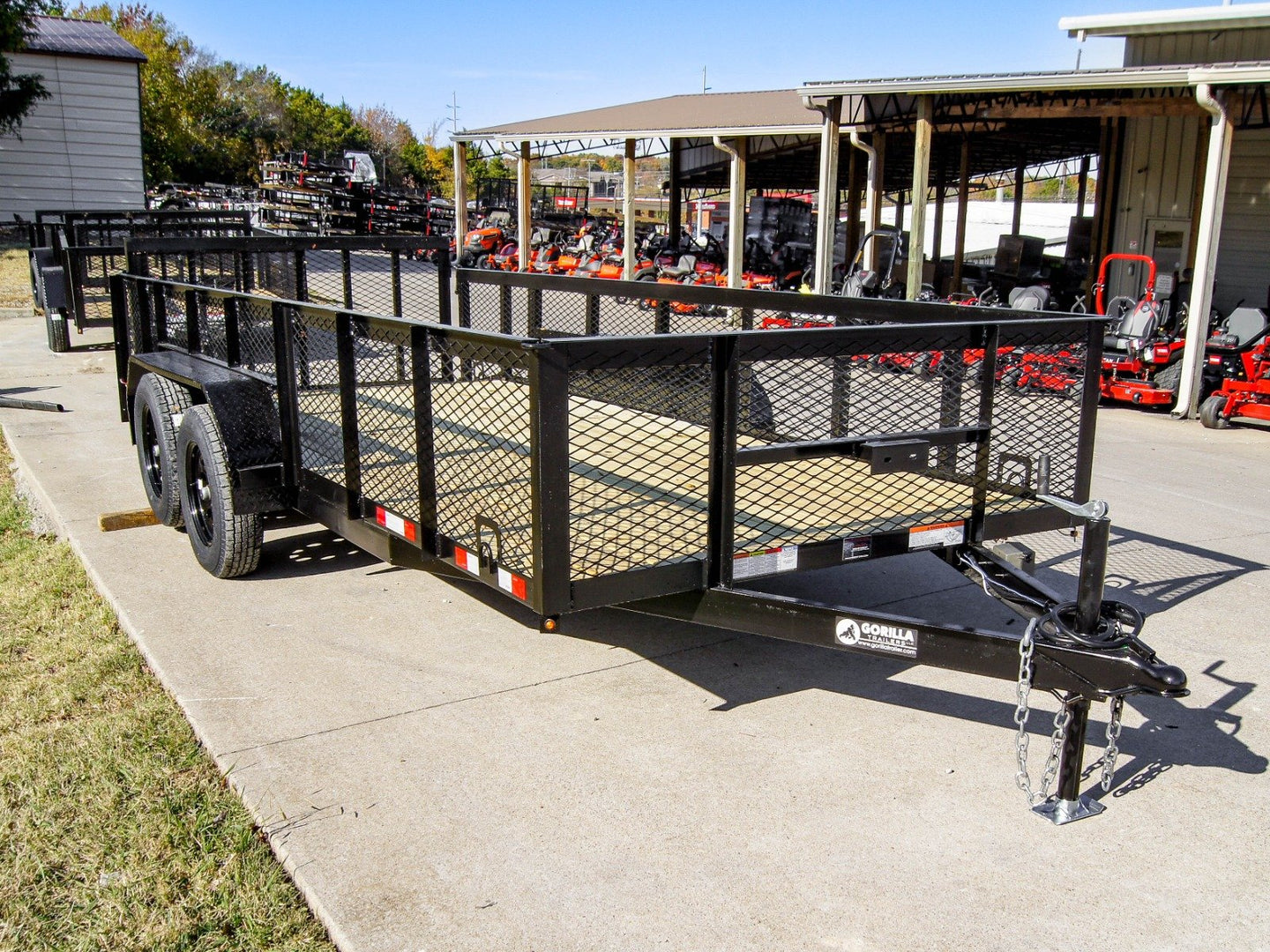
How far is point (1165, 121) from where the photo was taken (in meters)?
15.9

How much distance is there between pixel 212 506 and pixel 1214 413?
9392 mm

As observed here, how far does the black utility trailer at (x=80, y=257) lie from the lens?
1217 cm

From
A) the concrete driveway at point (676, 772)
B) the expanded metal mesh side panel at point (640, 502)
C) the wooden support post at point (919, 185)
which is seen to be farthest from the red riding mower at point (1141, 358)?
the expanded metal mesh side panel at point (640, 502)

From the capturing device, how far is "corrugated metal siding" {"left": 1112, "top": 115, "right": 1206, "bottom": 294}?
15719 millimetres


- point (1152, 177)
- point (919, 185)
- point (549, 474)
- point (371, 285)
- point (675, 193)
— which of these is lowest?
point (549, 474)

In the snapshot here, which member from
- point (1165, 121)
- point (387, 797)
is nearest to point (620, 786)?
point (387, 797)

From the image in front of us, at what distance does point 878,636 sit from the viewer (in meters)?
3.49

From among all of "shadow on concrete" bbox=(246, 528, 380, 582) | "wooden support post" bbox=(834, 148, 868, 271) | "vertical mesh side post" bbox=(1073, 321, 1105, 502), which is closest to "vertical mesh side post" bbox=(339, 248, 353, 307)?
"shadow on concrete" bbox=(246, 528, 380, 582)

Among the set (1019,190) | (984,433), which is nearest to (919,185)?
(984,433)

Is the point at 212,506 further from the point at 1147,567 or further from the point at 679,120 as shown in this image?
the point at 679,120

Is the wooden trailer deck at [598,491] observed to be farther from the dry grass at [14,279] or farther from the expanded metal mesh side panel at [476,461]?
the dry grass at [14,279]

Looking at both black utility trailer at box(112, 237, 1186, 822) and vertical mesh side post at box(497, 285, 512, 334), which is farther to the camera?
vertical mesh side post at box(497, 285, 512, 334)

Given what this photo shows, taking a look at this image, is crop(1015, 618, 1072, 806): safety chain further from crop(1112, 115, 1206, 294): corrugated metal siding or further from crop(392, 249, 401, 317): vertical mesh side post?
crop(1112, 115, 1206, 294): corrugated metal siding

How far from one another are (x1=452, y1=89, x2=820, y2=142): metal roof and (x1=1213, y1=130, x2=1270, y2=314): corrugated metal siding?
5.95m
